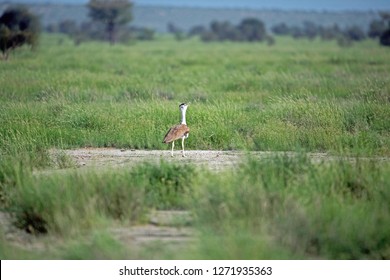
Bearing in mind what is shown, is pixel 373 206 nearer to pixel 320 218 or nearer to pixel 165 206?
pixel 320 218

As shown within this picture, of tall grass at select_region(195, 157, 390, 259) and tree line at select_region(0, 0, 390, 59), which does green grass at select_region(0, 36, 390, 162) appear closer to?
tall grass at select_region(195, 157, 390, 259)

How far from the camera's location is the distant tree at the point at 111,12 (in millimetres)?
82812

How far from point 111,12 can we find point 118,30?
13.3ft

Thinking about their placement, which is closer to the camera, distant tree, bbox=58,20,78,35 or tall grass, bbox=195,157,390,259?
tall grass, bbox=195,157,390,259

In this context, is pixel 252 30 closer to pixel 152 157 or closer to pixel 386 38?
pixel 386 38

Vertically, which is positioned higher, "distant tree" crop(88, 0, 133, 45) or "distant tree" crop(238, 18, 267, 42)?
"distant tree" crop(88, 0, 133, 45)

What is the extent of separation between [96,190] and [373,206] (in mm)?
3314

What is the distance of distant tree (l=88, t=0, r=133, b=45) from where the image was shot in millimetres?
82812

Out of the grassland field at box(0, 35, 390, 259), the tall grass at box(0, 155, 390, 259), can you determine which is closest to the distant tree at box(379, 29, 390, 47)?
the grassland field at box(0, 35, 390, 259)

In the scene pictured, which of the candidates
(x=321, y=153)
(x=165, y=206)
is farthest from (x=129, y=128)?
(x=165, y=206)

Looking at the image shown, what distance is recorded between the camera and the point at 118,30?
288 ft

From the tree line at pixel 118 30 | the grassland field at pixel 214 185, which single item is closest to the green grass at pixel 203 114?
the grassland field at pixel 214 185

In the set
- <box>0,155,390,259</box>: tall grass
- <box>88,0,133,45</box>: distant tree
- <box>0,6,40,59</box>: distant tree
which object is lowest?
<box>88,0,133,45</box>: distant tree

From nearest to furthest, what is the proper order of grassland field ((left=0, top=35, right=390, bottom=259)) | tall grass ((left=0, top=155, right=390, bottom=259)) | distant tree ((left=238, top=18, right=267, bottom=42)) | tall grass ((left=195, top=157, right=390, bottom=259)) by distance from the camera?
tall grass ((left=195, top=157, right=390, bottom=259)) → tall grass ((left=0, top=155, right=390, bottom=259)) → grassland field ((left=0, top=35, right=390, bottom=259)) → distant tree ((left=238, top=18, right=267, bottom=42))
